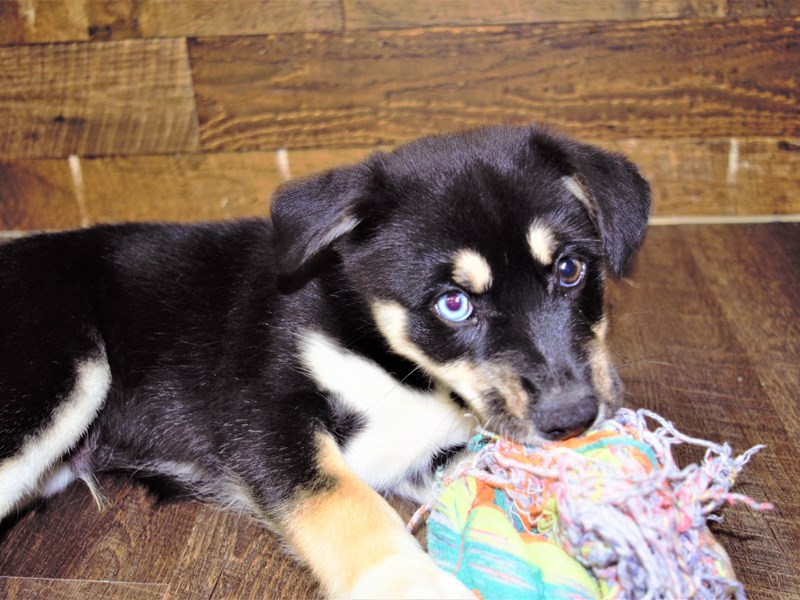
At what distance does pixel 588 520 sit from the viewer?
4.67ft

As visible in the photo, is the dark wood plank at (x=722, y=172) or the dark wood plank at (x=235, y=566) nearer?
the dark wood plank at (x=235, y=566)

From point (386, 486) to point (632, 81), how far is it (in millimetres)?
2094

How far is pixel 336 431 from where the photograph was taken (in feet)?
6.55

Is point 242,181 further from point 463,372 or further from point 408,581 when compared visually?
point 408,581

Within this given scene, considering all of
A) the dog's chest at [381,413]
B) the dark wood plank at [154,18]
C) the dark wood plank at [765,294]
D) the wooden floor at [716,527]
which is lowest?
the dark wood plank at [765,294]

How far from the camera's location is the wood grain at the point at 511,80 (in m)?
3.45

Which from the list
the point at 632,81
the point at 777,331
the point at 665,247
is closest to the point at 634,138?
the point at 632,81

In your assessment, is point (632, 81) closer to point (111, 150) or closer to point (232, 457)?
point (111, 150)

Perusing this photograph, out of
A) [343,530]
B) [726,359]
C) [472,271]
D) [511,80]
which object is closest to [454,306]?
[472,271]

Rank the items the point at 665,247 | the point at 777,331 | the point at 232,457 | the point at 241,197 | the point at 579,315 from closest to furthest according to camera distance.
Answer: the point at 579,315 → the point at 232,457 → the point at 777,331 → the point at 665,247 → the point at 241,197

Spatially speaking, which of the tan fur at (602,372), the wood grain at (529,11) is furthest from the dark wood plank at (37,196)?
the tan fur at (602,372)

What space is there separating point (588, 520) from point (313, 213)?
80 centimetres

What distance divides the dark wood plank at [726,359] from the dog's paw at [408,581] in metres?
0.61

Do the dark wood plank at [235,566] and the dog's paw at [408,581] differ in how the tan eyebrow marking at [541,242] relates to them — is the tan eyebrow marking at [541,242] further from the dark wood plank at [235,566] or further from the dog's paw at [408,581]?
the dark wood plank at [235,566]
